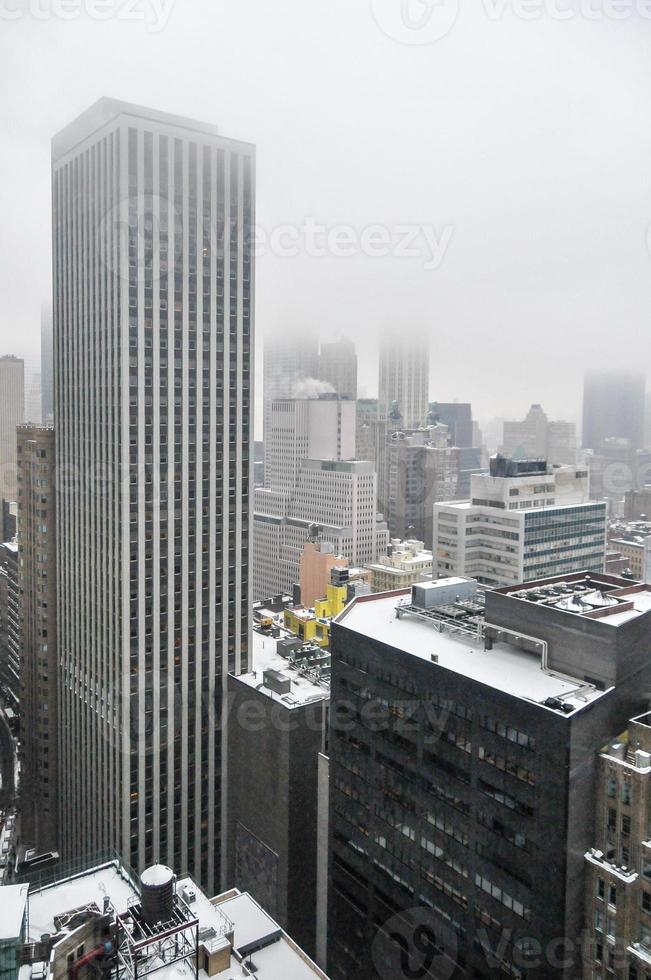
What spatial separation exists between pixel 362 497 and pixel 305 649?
1901 cm

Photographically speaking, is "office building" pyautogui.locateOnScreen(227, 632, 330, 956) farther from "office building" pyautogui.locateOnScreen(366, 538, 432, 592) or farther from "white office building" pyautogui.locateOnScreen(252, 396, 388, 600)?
"white office building" pyautogui.locateOnScreen(252, 396, 388, 600)

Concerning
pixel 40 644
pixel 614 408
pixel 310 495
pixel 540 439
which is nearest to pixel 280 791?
pixel 40 644

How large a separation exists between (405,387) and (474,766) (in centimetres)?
2698

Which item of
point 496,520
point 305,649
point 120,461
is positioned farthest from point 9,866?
point 496,520

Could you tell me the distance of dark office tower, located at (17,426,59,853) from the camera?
15.9 m

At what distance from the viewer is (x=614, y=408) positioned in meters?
13.0

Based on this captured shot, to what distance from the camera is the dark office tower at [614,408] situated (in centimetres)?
1147

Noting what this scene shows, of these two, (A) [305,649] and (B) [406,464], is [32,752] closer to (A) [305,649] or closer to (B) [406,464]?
(A) [305,649]

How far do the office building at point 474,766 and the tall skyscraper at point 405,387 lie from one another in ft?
66.0

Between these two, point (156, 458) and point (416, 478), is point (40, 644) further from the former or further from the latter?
point (416, 478)

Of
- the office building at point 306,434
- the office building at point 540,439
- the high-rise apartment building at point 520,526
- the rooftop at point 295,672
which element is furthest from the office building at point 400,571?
the rooftop at point 295,672

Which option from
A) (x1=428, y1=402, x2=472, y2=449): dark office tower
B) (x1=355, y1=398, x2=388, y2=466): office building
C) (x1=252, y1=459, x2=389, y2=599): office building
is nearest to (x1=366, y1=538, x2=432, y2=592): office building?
(x1=252, y1=459, x2=389, y2=599): office building

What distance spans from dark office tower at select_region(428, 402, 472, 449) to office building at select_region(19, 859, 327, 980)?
71.7ft

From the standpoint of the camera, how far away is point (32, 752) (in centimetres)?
1645
